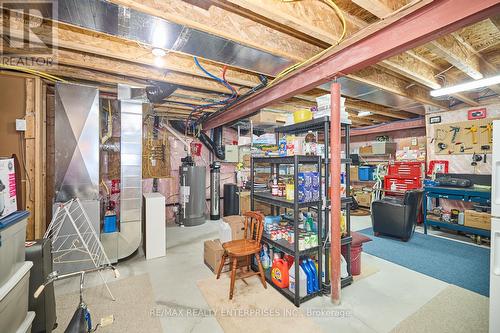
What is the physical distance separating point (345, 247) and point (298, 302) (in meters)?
0.90

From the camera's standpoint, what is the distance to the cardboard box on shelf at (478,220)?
3713mm

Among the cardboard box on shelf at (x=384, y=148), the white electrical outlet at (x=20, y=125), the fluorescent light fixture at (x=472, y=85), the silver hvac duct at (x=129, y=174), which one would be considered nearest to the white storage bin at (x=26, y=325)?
the silver hvac duct at (x=129, y=174)

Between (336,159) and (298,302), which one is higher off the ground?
(336,159)

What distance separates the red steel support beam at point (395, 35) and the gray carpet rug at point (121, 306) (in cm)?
289

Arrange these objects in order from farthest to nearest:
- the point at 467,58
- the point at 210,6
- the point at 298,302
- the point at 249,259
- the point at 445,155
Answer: the point at 445,155, the point at 249,259, the point at 467,58, the point at 298,302, the point at 210,6

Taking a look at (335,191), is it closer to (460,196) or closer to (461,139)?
(460,196)

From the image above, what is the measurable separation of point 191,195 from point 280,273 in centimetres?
336

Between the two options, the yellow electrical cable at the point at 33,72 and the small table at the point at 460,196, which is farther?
the small table at the point at 460,196

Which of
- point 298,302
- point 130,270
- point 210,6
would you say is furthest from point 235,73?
point 130,270

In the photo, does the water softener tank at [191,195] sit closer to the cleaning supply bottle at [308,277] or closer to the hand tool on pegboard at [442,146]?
the cleaning supply bottle at [308,277]

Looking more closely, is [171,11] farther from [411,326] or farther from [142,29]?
[411,326]

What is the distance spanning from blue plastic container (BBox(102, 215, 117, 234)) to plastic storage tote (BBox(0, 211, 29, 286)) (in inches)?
70.9

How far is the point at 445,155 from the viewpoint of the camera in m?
4.77

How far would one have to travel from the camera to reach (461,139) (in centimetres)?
452
